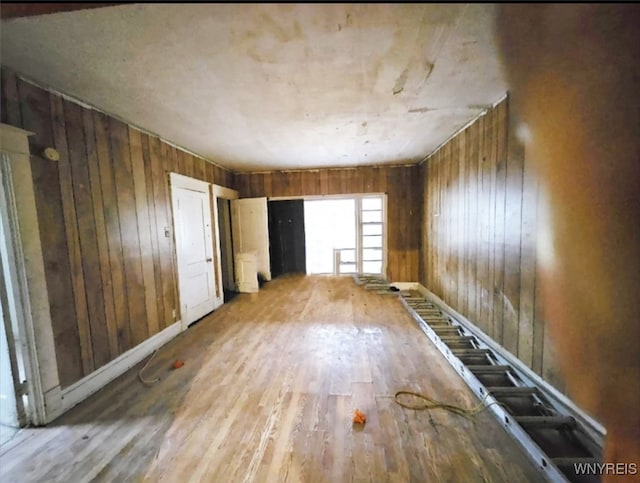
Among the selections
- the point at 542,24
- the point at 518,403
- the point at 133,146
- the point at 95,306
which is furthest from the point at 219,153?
the point at 518,403

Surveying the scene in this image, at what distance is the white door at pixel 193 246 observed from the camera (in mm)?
3418

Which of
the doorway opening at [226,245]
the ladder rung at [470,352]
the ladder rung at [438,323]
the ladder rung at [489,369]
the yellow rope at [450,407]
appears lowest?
the ladder rung at [438,323]

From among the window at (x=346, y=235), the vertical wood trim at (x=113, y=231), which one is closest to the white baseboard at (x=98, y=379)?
the vertical wood trim at (x=113, y=231)

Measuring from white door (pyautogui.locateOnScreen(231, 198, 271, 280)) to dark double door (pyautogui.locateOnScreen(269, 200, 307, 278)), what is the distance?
1.59 meters

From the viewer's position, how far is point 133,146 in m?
2.69

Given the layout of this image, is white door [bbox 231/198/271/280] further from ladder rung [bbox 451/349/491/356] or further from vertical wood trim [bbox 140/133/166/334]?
ladder rung [bbox 451/349/491/356]

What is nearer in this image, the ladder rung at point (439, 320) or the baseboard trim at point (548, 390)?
the baseboard trim at point (548, 390)

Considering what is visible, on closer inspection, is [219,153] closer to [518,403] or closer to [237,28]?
[237,28]

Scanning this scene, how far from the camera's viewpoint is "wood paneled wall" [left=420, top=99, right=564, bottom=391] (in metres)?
1.95

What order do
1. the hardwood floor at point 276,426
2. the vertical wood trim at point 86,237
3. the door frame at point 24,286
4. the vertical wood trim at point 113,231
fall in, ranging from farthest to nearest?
the vertical wood trim at point 113,231 → the vertical wood trim at point 86,237 → the door frame at point 24,286 → the hardwood floor at point 276,426

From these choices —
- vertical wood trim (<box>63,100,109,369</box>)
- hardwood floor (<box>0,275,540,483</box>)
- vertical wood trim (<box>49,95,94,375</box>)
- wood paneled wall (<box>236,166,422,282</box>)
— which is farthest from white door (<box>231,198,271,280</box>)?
vertical wood trim (<box>49,95,94,375</box>)

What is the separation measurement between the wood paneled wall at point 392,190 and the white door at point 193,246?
206cm

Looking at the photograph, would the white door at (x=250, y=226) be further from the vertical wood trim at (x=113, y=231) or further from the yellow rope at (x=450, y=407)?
the yellow rope at (x=450, y=407)

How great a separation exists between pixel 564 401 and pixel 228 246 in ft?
18.0
